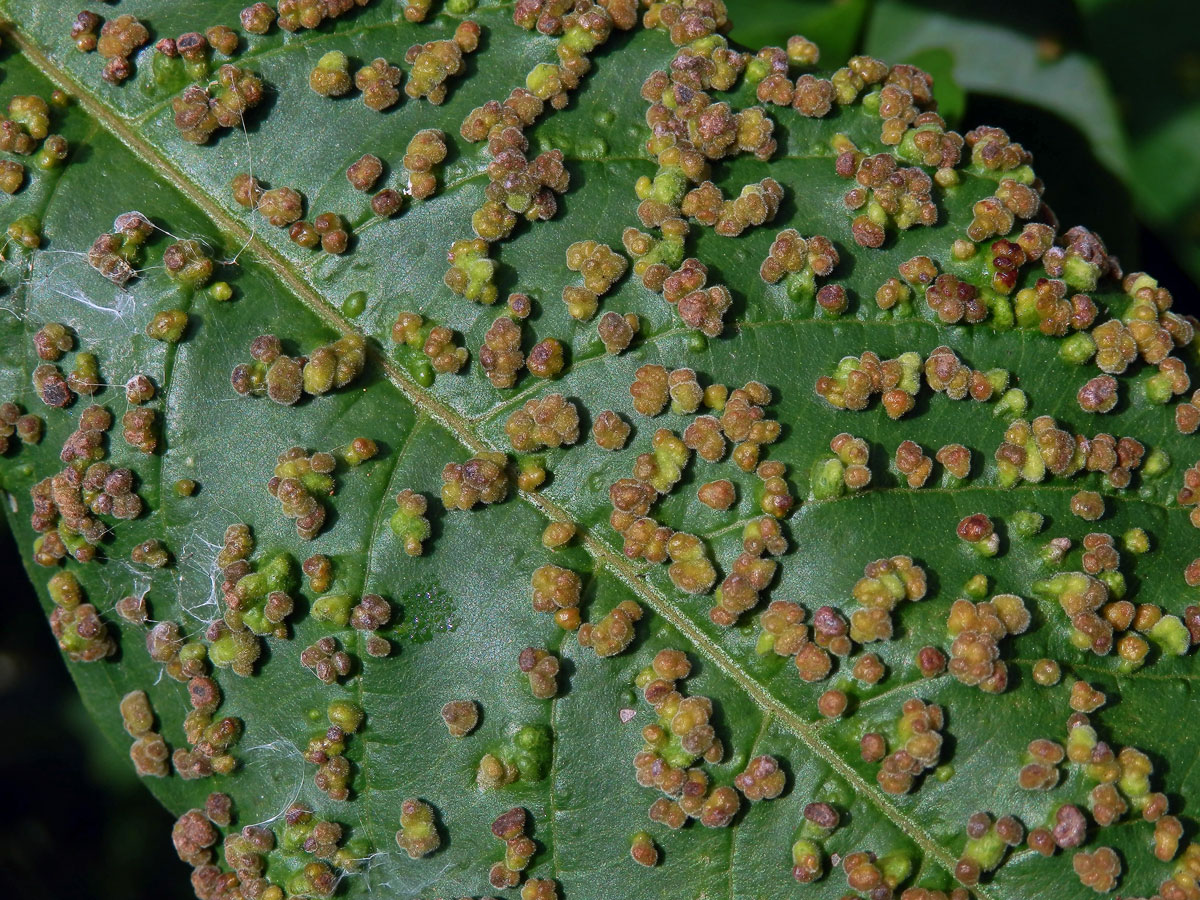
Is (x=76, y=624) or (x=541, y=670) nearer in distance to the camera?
(x=541, y=670)

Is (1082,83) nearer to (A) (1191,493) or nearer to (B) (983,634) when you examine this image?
(A) (1191,493)

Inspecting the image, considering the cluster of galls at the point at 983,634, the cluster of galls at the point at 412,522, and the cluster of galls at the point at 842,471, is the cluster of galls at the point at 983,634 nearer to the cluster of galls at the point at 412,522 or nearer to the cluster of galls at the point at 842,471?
the cluster of galls at the point at 842,471

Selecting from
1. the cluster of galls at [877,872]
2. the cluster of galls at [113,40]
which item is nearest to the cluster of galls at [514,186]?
the cluster of galls at [113,40]

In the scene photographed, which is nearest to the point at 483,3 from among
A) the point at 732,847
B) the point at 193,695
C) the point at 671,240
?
the point at 671,240

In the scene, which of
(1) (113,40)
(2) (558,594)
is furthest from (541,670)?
(1) (113,40)

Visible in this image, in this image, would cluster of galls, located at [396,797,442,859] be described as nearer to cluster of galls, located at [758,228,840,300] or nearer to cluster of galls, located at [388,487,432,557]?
cluster of galls, located at [388,487,432,557]

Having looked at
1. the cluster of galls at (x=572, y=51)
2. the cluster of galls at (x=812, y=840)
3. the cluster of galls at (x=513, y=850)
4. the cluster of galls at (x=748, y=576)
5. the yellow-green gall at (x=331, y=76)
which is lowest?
the cluster of galls at (x=513, y=850)
